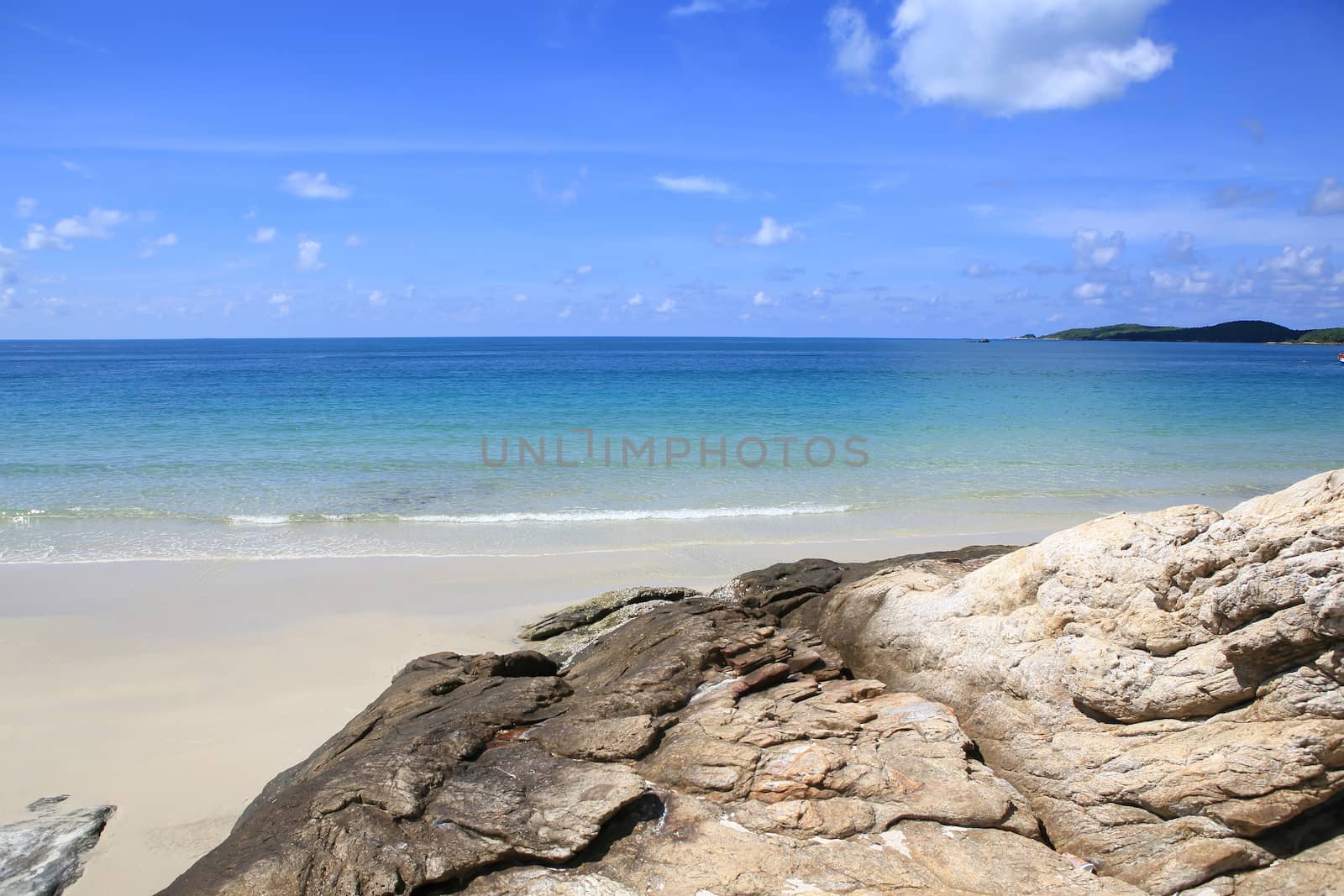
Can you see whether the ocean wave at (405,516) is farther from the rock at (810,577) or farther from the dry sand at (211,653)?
the rock at (810,577)

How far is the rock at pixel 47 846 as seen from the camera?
5215mm

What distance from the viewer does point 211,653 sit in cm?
916

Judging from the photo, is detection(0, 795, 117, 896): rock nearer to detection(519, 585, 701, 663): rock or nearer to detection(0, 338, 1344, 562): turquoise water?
detection(519, 585, 701, 663): rock

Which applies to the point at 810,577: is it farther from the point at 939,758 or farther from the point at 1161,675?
the point at 1161,675

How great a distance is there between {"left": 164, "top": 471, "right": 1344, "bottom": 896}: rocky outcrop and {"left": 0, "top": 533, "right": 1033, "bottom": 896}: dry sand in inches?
44.2

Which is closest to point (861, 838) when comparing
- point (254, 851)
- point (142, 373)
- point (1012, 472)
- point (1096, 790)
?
point (1096, 790)

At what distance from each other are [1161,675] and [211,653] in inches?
350

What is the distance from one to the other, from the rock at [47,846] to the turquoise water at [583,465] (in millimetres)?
7441

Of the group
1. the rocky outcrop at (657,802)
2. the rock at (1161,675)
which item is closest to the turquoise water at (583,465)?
the rocky outcrop at (657,802)

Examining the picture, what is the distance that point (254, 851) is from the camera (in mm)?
4102

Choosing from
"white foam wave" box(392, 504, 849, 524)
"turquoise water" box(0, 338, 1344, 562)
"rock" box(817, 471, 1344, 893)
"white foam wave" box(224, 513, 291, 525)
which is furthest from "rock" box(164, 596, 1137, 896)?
"white foam wave" box(224, 513, 291, 525)

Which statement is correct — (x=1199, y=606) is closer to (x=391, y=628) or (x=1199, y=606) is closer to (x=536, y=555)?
(x=391, y=628)

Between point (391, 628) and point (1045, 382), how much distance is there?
56961 millimetres

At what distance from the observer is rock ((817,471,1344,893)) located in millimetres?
3912
